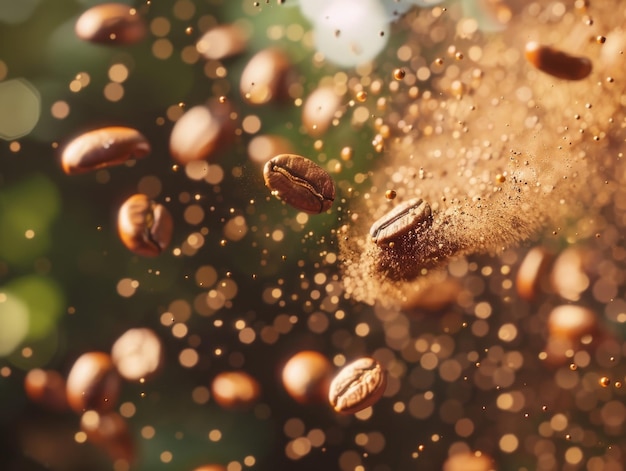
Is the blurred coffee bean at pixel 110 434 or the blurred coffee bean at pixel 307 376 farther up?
the blurred coffee bean at pixel 307 376

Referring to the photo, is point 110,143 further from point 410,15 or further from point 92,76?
point 410,15

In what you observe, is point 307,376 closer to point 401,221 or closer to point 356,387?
point 356,387

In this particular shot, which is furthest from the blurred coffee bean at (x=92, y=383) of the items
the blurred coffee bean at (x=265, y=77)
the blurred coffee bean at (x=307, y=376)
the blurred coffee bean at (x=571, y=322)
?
the blurred coffee bean at (x=571, y=322)

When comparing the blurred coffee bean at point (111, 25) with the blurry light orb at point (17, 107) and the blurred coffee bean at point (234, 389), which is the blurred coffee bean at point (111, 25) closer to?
the blurry light orb at point (17, 107)

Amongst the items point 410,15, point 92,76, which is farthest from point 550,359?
point 92,76

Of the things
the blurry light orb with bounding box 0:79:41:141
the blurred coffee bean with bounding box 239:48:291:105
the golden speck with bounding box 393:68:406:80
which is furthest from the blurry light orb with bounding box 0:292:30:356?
the golden speck with bounding box 393:68:406:80

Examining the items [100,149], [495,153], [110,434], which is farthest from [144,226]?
[495,153]
